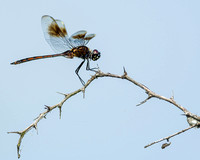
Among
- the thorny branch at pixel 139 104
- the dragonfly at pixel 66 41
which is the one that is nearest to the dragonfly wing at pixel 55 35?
the dragonfly at pixel 66 41

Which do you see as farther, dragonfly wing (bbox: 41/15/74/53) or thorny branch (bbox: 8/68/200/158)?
dragonfly wing (bbox: 41/15/74/53)

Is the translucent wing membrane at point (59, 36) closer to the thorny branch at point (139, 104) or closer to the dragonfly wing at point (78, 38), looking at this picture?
the dragonfly wing at point (78, 38)

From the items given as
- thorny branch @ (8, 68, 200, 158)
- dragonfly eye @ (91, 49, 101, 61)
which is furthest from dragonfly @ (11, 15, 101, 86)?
thorny branch @ (8, 68, 200, 158)

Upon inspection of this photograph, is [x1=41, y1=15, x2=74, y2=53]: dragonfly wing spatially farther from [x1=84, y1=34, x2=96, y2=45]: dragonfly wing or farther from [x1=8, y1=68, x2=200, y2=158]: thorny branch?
[x1=8, y1=68, x2=200, y2=158]: thorny branch

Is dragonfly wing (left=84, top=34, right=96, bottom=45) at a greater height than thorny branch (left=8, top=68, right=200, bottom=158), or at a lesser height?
greater

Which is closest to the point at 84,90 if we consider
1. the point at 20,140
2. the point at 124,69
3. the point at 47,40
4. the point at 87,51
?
the point at 124,69

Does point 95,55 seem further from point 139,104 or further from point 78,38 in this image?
point 139,104

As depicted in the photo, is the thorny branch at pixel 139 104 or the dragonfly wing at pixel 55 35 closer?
the thorny branch at pixel 139 104

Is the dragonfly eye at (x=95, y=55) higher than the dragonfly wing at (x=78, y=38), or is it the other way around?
the dragonfly wing at (x=78, y=38)
